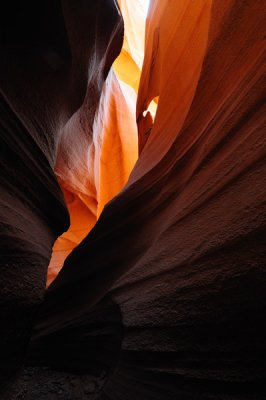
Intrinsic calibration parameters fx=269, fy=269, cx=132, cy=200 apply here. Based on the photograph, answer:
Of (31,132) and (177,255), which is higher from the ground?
(31,132)

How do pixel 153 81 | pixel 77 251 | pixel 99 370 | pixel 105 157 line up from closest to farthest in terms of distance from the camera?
pixel 99 370 → pixel 77 251 → pixel 153 81 → pixel 105 157

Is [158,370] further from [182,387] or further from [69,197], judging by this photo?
[69,197]

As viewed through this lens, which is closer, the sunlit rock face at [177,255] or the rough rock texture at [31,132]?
the sunlit rock face at [177,255]

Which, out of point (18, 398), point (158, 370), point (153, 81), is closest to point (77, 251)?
point (18, 398)

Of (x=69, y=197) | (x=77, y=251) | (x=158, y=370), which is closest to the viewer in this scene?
A: (x=158, y=370)

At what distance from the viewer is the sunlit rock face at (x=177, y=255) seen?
106 centimetres

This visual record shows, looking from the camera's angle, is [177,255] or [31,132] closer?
[177,255]

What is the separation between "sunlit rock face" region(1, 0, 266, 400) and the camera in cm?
106

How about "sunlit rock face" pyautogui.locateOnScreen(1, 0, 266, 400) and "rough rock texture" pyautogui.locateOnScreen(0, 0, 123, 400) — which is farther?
"rough rock texture" pyautogui.locateOnScreen(0, 0, 123, 400)

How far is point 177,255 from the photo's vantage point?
56.2 inches

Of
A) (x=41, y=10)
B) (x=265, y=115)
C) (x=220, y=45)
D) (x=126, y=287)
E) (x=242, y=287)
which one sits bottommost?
(x=242, y=287)

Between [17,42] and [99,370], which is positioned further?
[17,42]

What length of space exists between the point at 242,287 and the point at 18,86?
7.49ft

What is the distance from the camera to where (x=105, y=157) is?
1058 centimetres
